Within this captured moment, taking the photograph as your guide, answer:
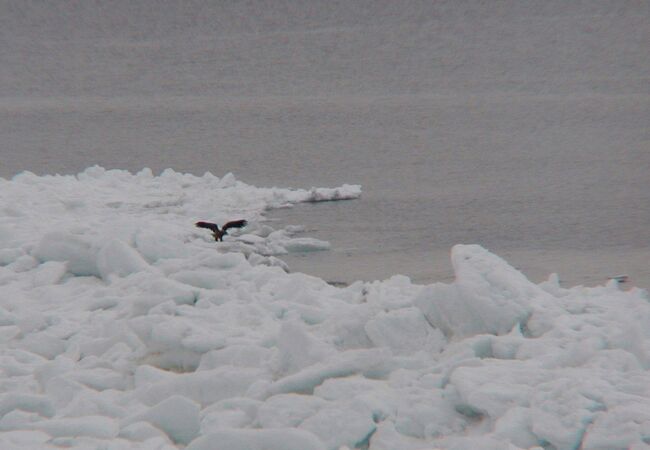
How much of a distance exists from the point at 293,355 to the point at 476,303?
1.73 ft

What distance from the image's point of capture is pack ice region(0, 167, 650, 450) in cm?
236

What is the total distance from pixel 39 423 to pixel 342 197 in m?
3.30

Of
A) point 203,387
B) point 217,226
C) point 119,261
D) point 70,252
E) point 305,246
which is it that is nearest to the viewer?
point 203,387

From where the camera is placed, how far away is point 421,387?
2564 mm

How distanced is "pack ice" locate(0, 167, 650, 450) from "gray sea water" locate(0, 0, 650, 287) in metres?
0.85

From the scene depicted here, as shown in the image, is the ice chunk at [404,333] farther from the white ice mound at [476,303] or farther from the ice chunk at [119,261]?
the ice chunk at [119,261]

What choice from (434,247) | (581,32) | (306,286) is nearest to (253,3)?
(581,32)

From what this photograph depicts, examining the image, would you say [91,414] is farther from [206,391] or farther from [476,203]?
[476,203]

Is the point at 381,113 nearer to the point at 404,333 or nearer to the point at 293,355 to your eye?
the point at 404,333

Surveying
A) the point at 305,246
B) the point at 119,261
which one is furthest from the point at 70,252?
the point at 305,246

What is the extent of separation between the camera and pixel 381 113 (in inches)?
326

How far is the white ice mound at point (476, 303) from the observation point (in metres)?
2.90

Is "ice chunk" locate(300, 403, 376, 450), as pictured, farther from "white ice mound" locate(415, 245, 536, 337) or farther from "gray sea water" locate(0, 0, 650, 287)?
"gray sea water" locate(0, 0, 650, 287)

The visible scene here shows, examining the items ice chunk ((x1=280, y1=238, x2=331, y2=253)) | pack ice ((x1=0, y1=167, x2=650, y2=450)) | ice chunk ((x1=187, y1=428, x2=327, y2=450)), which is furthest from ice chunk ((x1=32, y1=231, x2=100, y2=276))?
ice chunk ((x1=187, y1=428, x2=327, y2=450))
